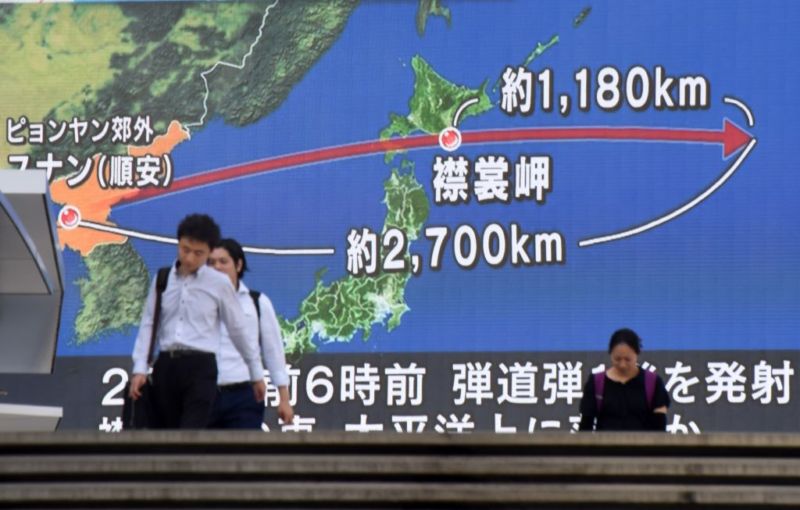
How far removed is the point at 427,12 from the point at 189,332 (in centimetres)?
487

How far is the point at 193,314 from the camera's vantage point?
6.71 m

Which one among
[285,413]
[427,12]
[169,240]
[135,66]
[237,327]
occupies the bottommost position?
[285,413]

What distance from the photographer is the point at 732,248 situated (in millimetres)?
10883

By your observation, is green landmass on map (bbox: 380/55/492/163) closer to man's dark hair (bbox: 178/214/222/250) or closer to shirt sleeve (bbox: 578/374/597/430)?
shirt sleeve (bbox: 578/374/597/430)

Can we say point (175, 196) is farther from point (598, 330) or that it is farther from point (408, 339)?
point (598, 330)

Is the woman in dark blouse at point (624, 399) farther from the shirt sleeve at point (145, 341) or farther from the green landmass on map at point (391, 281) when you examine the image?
the green landmass on map at point (391, 281)

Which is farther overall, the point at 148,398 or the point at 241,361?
the point at 241,361

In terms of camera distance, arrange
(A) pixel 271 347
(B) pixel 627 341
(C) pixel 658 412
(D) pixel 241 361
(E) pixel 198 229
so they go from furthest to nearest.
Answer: (A) pixel 271 347 < (D) pixel 241 361 < (B) pixel 627 341 < (C) pixel 658 412 < (E) pixel 198 229

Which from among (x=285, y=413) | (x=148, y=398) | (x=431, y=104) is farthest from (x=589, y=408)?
(x=431, y=104)

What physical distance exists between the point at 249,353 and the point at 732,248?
4.53m

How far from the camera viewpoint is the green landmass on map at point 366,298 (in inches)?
434

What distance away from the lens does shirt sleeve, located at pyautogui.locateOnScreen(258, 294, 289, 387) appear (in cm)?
732

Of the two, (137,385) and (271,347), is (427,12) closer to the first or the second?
(271,347)

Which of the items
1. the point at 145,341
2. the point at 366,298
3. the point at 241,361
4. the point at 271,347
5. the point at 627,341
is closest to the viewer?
the point at 145,341
